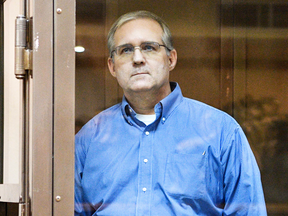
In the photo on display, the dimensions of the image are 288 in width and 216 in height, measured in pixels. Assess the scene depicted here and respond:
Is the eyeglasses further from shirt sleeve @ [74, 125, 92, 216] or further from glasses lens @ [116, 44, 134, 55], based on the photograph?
shirt sleeve @ [74, 125, 92, 216]

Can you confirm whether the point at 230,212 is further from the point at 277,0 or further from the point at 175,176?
the point at 277,0

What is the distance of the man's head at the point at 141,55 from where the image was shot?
4.42 ft

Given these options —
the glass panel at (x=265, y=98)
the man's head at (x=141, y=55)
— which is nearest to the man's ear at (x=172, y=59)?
A: the man's head at (x=141, y=55)

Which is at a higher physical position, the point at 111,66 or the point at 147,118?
the point at 111,66

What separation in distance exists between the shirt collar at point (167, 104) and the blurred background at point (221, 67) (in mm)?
23

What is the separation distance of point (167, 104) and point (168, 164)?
8.0 inches

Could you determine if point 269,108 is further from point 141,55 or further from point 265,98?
point 141,55

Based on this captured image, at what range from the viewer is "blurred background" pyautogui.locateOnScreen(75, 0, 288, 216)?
137cm

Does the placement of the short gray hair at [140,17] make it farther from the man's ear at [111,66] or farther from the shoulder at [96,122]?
the shoulder at [96,122]

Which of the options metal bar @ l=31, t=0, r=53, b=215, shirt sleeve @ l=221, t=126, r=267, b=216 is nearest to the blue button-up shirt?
shirt sleeve @ l=221, t=126, r=267, b=216

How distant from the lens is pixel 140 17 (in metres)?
1.39

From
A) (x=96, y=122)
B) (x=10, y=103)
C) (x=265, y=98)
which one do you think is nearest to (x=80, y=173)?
(x=96, y=122)

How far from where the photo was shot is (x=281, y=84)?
1.43 meters

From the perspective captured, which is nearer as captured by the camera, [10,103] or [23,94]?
[23,94]
